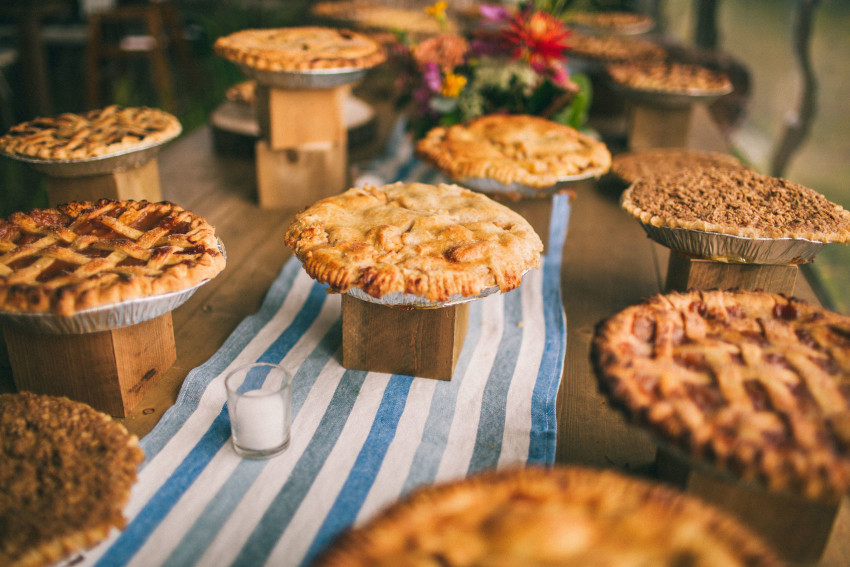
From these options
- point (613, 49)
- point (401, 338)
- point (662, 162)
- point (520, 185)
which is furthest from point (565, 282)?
point (613, 49)

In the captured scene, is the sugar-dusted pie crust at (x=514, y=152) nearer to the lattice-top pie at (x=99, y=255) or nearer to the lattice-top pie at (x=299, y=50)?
the lattice-top pie at (x=299, y=50)

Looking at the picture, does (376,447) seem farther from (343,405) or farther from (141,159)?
(141,159)

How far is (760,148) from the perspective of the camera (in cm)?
564

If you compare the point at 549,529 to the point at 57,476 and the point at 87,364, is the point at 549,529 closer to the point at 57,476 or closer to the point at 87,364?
the point at 57,476

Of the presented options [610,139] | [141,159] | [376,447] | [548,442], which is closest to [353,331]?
[376,447]

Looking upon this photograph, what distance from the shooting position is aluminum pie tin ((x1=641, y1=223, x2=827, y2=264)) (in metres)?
1.57

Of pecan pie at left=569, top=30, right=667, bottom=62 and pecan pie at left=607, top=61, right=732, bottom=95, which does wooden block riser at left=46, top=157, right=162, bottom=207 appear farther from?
pecan pie at left=569, top=30, right=667, bottom=62

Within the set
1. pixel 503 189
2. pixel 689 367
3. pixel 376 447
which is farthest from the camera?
pixel 503 189

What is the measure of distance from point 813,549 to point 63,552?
50.3 inches

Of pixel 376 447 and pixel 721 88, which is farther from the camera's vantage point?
pixel 721 88

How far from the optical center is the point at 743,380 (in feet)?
3.53

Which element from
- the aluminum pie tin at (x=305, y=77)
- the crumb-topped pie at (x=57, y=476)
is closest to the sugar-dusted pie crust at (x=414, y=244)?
the crumb-topped pie at (x=57, y=476)

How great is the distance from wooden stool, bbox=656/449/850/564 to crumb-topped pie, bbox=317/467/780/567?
267 millimetres

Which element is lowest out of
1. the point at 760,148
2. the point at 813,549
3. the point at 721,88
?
the point at 760,148
